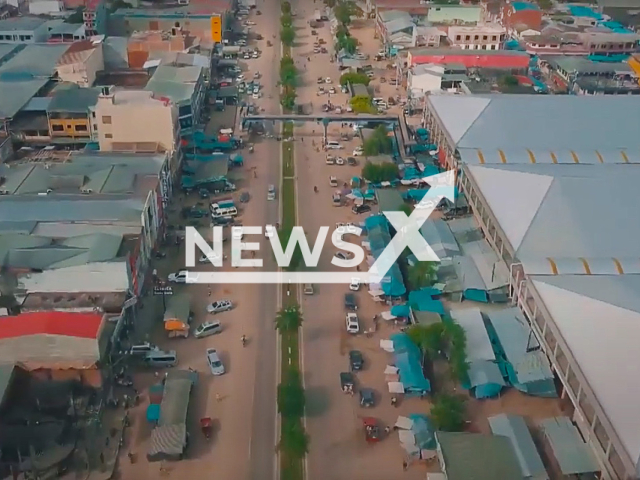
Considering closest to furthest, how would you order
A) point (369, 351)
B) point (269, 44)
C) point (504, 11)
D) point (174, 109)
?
1. point (369, 351)
2. point (174, 109)
3. point (269, 44)
4. point (504, 11)

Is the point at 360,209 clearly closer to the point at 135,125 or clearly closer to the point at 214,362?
the point at 135,125

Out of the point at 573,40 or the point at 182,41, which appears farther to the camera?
the point at 573,40

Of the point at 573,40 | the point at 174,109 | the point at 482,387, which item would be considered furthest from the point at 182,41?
the point at 482,387

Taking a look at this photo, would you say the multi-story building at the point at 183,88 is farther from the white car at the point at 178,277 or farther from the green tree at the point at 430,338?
the green tree at the point at 430,338

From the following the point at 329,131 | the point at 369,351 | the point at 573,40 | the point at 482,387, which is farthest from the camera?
the point at 573,40

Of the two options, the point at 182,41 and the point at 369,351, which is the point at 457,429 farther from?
the point at 182,41

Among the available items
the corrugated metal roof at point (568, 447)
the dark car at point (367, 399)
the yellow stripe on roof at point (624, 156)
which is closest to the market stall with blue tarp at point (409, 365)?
the dark car at point (367, 399)
